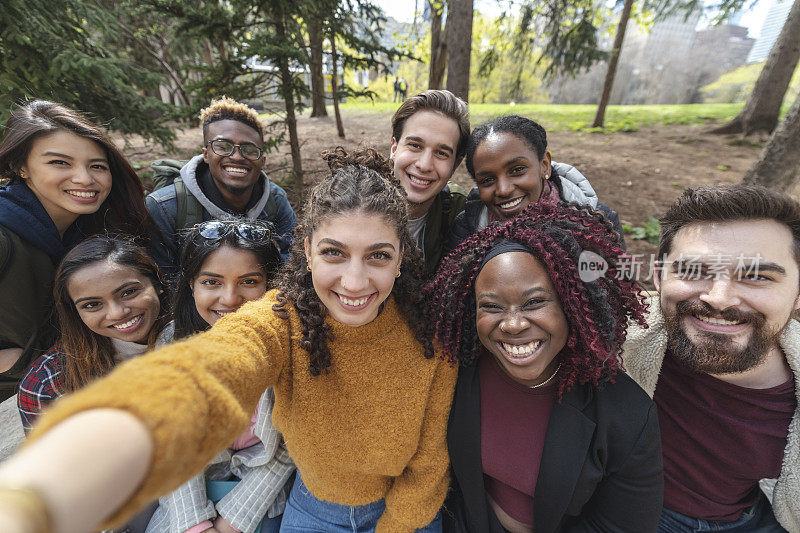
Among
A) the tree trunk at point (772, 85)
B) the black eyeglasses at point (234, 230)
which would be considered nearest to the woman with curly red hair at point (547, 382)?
the black eyeglasses at point (234, 230)

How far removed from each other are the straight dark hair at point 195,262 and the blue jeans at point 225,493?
2.97 ft

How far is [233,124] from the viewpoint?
3.30m

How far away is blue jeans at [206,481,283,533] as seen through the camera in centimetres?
212

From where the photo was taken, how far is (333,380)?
1.69 metres

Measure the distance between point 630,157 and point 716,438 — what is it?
31.2 feet

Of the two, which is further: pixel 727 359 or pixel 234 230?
pixel 234 230

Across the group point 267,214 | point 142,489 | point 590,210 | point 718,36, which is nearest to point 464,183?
point 267,214

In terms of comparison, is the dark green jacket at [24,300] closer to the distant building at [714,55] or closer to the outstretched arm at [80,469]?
the outstretched arm at [80,469]

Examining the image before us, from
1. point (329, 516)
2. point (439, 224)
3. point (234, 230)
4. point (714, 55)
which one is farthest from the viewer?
point (714, 55)

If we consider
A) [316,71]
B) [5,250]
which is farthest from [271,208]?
[316,71]

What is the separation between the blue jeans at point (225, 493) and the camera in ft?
6.95

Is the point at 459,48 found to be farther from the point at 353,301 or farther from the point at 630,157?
the point at 630,157

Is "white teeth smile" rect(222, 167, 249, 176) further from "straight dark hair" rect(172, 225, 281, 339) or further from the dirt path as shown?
the dirt path

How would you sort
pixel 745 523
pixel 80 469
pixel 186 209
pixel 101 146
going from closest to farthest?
1. pixel 80 469
2. pixel 745 523
3. pixel 101 146
4. pixel 186 209
